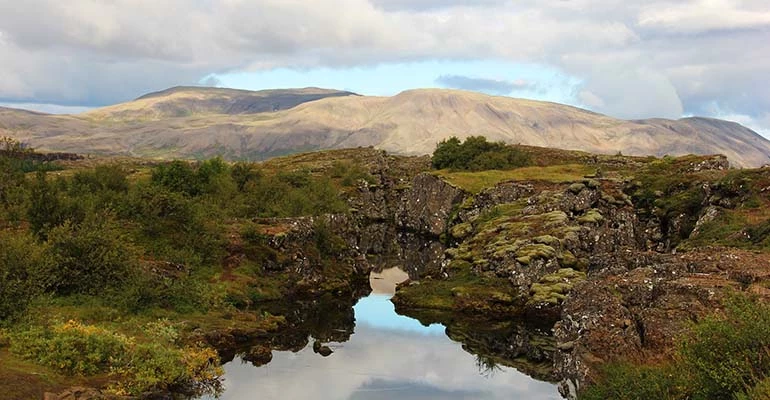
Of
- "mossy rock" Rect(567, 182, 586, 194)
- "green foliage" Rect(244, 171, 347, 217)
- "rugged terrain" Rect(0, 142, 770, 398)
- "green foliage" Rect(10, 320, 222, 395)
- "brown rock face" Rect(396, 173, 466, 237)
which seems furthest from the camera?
"brown rock face" Rect(396, 173, 466, 237)

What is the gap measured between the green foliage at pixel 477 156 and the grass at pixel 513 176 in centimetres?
778

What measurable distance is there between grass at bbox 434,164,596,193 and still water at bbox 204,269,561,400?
195ft

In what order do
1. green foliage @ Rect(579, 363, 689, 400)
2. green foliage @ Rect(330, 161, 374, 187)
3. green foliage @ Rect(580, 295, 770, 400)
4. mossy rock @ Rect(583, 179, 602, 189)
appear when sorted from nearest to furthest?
green foliage @ Rect(580, 295, 770, 400)
green foliage @ Rect(579, 363, 689, 400)
mossy rock @ Rect(583, 179, 602, 189)
green foliage @ Rect(330, 161, 374, 187)

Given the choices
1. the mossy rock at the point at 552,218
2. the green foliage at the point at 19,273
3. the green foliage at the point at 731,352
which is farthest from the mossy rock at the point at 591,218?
the green foliage at the point at 19,273

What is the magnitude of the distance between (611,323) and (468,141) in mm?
115080

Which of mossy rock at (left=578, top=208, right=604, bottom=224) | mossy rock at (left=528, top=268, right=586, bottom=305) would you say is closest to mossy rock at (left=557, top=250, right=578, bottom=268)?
mossy rock at (left=528, top=268, right=586, bottom=305)

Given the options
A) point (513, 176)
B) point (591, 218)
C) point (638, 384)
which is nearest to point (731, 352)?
point (638, 384)

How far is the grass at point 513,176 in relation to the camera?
359 feet

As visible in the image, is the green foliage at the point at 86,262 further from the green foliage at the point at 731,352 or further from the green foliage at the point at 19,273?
the green foliage at the point at 731,352

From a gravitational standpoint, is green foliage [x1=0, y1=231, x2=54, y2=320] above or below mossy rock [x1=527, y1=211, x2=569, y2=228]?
below

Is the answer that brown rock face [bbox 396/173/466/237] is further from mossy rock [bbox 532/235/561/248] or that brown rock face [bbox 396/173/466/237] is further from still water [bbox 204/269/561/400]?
still water [bbox 204/269/561/400]

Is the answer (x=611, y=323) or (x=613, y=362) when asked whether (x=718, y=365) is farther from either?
(x=611, y=323)

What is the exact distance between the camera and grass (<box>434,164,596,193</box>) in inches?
4311

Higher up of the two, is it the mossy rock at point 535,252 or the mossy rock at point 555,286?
the mossy rock at point 535,252
